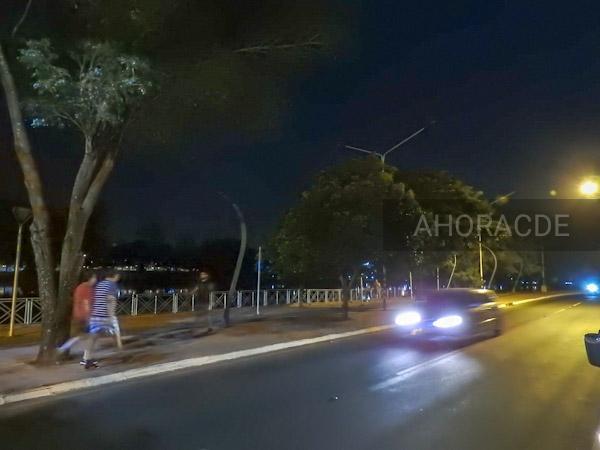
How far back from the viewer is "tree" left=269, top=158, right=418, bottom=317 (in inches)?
953

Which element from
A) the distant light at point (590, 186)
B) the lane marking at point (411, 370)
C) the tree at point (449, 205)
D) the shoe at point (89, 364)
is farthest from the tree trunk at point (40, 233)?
the tree at point (449, 205)

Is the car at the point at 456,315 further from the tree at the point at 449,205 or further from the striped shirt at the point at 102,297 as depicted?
the tree at the point at 449,205

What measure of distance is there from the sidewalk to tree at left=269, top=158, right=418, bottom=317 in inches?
87.4

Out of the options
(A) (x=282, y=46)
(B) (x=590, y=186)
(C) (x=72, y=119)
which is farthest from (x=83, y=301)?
(B) (x=590, y=186)

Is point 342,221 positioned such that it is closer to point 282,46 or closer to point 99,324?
point 282,46

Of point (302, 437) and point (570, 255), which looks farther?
point (570, 255)

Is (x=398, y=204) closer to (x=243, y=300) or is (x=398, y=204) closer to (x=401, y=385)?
(x=243, y=300)

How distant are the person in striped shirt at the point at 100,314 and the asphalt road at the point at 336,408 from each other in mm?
1279

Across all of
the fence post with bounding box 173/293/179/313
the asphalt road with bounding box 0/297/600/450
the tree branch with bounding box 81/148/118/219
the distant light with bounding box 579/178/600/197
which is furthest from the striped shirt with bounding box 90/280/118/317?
the fence post with bounding box 173/293/179/313

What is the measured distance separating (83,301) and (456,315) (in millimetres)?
10146

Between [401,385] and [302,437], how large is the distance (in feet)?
12.5

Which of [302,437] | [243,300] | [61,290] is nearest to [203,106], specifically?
[61,290]

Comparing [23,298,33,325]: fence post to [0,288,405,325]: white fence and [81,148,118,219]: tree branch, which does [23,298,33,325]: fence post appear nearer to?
[0,288,405,325]: white fence

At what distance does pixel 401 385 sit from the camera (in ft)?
35.9
